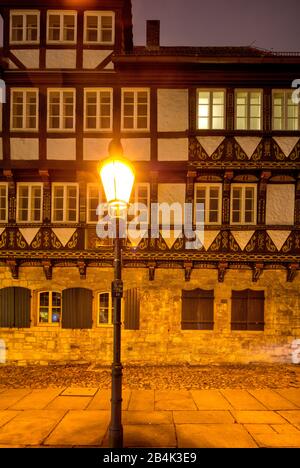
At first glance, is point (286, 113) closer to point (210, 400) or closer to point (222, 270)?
point (222, 270)

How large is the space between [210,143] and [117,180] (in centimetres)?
748

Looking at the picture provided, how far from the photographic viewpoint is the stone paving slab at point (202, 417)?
7.53 meters

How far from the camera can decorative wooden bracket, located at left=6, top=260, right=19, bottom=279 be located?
40.9 feet

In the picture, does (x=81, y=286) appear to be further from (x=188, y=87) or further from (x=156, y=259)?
(x=188, y=87)

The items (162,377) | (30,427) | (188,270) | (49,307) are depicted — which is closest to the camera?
(30,427)

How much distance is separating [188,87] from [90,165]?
441cm

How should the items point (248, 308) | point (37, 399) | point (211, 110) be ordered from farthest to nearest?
point (248, 308)
point (211, 110)
point (37, 399)

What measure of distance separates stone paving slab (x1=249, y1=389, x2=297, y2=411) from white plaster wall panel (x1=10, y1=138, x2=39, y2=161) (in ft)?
33.3

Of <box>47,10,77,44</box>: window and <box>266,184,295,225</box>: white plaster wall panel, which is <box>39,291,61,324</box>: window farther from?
<box>47,10,77,44</box>: window

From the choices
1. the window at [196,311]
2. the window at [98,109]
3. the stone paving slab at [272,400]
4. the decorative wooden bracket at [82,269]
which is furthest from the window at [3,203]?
the stone paving slab at [272,400]

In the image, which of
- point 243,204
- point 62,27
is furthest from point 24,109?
point 243,204

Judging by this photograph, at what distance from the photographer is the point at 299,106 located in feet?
41.0

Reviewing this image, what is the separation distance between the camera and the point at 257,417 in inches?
307

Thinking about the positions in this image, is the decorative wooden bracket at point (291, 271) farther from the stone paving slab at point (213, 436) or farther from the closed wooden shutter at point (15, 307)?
the closed wooden shutter at point (15, 307)
